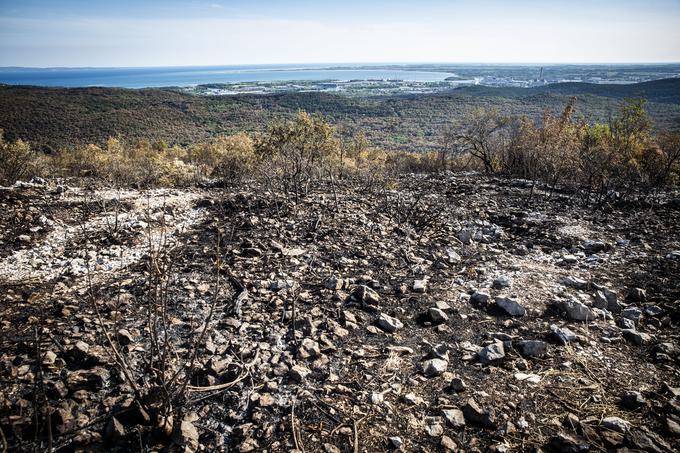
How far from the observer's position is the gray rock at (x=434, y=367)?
12.4 feet

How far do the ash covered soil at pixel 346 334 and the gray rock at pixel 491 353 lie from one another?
0.03 meters

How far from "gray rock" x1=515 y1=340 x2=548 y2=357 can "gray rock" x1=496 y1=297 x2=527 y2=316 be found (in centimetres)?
78

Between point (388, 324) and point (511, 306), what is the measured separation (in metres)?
1.89

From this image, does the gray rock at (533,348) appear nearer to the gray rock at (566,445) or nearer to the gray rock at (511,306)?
the gray rock at (511,306)

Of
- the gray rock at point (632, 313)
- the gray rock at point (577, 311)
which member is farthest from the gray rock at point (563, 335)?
the gray rock at point (632, 313)

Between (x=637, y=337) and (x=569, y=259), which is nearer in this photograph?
(x=637, y=337)

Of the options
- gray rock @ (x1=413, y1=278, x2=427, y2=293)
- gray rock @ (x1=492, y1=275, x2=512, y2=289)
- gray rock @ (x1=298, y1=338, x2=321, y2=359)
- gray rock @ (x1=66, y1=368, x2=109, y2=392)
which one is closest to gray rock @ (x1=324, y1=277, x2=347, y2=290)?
gray rock @ (x1=413, y1=278, x2=427, y2=293)

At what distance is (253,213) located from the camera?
352 inches

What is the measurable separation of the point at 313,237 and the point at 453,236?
3.35 metres

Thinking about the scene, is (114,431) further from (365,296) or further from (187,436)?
(365,296)

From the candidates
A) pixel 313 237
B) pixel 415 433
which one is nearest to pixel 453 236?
pixel 313 237

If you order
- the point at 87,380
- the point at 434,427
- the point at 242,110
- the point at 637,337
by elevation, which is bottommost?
the point at 434,427

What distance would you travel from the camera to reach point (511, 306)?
16.4ft

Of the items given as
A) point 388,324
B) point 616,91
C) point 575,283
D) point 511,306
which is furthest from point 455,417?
point 616,91
